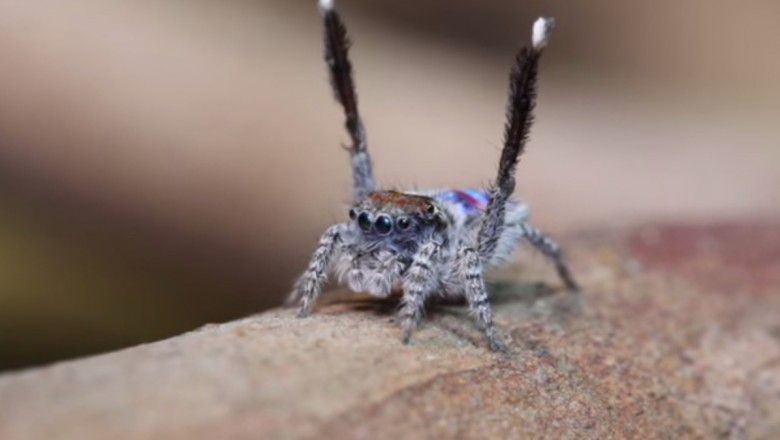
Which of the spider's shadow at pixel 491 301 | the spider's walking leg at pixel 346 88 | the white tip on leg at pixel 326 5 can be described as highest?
the white tip on leg at pixel 326 5

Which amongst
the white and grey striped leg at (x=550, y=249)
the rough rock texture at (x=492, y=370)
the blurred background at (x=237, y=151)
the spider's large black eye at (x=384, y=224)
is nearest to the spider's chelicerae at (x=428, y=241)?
the spider's large black eye at (x=384, y=224)

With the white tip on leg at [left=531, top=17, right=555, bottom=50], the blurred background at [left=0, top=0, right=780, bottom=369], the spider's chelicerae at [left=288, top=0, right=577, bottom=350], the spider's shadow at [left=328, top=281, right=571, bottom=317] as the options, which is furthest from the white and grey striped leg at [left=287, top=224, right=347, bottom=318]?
the white tip on leg at [left=531, top=17, right=555, bottom=50]

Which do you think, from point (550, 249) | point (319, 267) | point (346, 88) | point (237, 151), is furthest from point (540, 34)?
point (237, 151)

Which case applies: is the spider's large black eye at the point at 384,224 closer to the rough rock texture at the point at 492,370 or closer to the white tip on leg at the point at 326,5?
the rough rock texture at the point at 492,370

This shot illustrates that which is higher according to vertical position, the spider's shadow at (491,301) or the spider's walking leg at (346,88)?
the spider's walking leg at (346,88)

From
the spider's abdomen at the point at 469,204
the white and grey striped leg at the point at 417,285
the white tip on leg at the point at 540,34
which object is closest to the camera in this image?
the white and grey striped leg at the point at 417,285

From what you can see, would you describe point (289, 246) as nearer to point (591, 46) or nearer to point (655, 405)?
point (655, 405)

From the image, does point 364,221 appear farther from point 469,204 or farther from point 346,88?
point 346,88

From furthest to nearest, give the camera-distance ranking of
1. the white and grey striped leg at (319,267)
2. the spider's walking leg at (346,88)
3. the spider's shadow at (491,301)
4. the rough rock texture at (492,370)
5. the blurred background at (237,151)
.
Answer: the blurred background at (237,151) < the spider's walking leg at (346,88) < the spider's shadow at (491,301) < the white and grey striped leg at (319,267) < the rough rock texture at (492,370)
